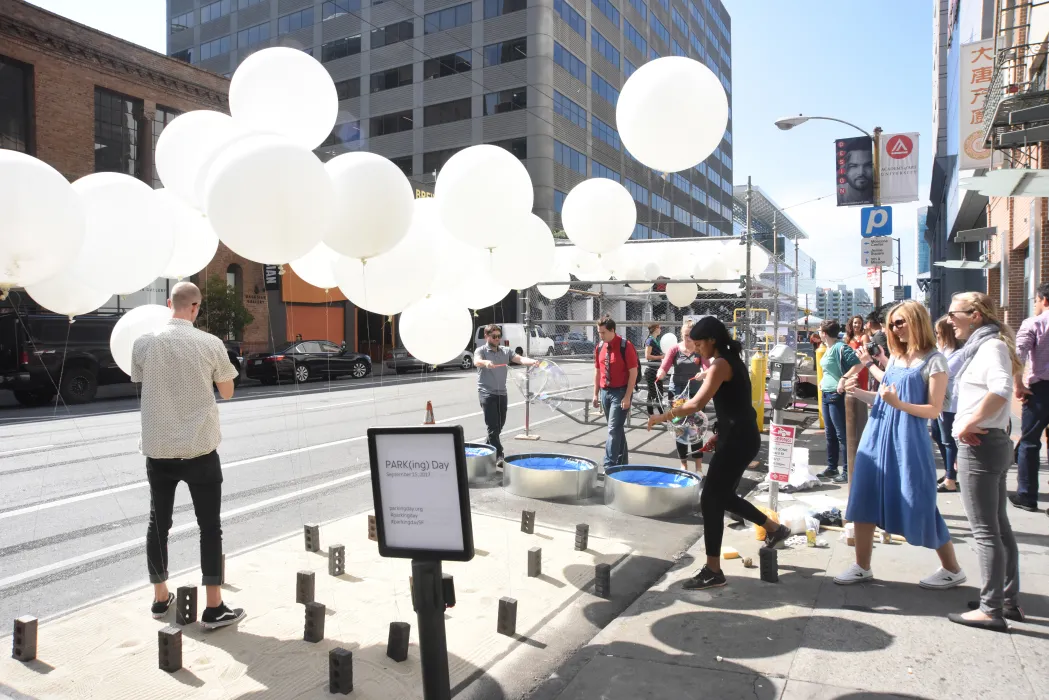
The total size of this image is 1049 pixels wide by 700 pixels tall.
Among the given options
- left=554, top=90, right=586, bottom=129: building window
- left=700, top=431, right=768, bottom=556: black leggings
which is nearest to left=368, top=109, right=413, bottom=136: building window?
left=554, top=90, right=586, bottom=129: building window

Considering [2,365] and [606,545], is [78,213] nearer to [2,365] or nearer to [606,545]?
[606,545]

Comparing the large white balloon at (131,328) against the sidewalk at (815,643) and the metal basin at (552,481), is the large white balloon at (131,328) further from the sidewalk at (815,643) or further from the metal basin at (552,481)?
the metal basin at (552,481)

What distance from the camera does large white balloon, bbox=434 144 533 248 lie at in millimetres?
5020

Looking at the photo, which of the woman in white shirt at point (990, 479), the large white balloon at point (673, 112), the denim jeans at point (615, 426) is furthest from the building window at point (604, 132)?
the woman in white shirt at point (990, 479)

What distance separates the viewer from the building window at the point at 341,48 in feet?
149

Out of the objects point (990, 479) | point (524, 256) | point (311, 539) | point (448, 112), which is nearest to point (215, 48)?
point (448, 112)

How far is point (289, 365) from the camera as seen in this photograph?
65.4ft

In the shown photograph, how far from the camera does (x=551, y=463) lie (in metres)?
7.45

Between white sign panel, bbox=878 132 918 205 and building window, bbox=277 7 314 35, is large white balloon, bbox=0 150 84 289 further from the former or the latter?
building window, bbox=277 7 314 35

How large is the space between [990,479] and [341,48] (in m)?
50.0

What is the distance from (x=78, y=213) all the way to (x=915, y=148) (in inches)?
557

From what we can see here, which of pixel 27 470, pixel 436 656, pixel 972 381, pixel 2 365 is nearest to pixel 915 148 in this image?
pixel 972 381

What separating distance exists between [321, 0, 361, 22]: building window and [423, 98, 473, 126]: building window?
936 cm

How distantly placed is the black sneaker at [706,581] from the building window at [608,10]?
152 feet
